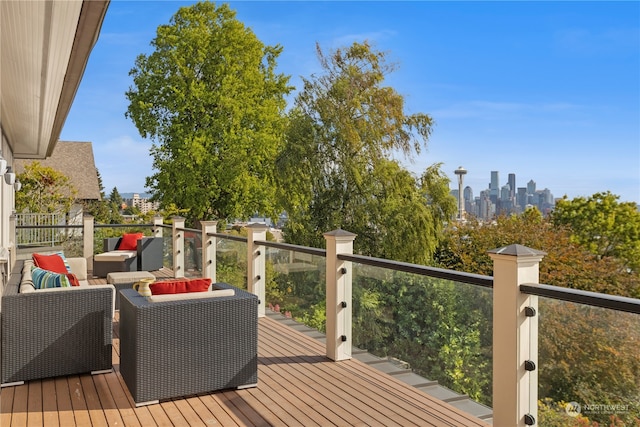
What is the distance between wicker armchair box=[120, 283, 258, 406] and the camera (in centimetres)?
356

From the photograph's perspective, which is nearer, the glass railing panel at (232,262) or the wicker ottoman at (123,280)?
the wicker ottoman at (123,280)

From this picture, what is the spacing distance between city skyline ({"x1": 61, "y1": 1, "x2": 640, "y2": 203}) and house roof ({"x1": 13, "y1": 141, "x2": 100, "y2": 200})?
2.60 m

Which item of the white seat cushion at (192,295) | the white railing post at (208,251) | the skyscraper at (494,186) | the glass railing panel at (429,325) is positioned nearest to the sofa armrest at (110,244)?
the white railing post at (208,251)

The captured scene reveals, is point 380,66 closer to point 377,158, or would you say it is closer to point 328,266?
point 377,158

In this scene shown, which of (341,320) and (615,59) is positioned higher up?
(615,59)

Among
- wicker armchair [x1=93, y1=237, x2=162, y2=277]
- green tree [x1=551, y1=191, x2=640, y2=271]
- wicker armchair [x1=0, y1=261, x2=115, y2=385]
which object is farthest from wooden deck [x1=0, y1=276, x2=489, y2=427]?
green tree [x1=551, y1=191, x2=640, y2=271]

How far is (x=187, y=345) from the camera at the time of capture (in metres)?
3.67

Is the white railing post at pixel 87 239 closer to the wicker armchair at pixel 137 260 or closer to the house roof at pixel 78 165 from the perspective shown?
the wicker armchair at pixel 137 260

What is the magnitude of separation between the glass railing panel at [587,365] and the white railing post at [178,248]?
7.65m

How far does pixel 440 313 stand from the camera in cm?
366

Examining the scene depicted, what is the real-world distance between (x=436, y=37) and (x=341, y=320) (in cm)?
4050

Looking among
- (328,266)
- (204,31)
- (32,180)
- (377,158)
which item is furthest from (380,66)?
(328,266)

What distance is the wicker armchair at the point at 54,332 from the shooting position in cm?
390

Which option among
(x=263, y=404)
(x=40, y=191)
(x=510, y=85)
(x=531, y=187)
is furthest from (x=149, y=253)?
(x=531, y=187)
